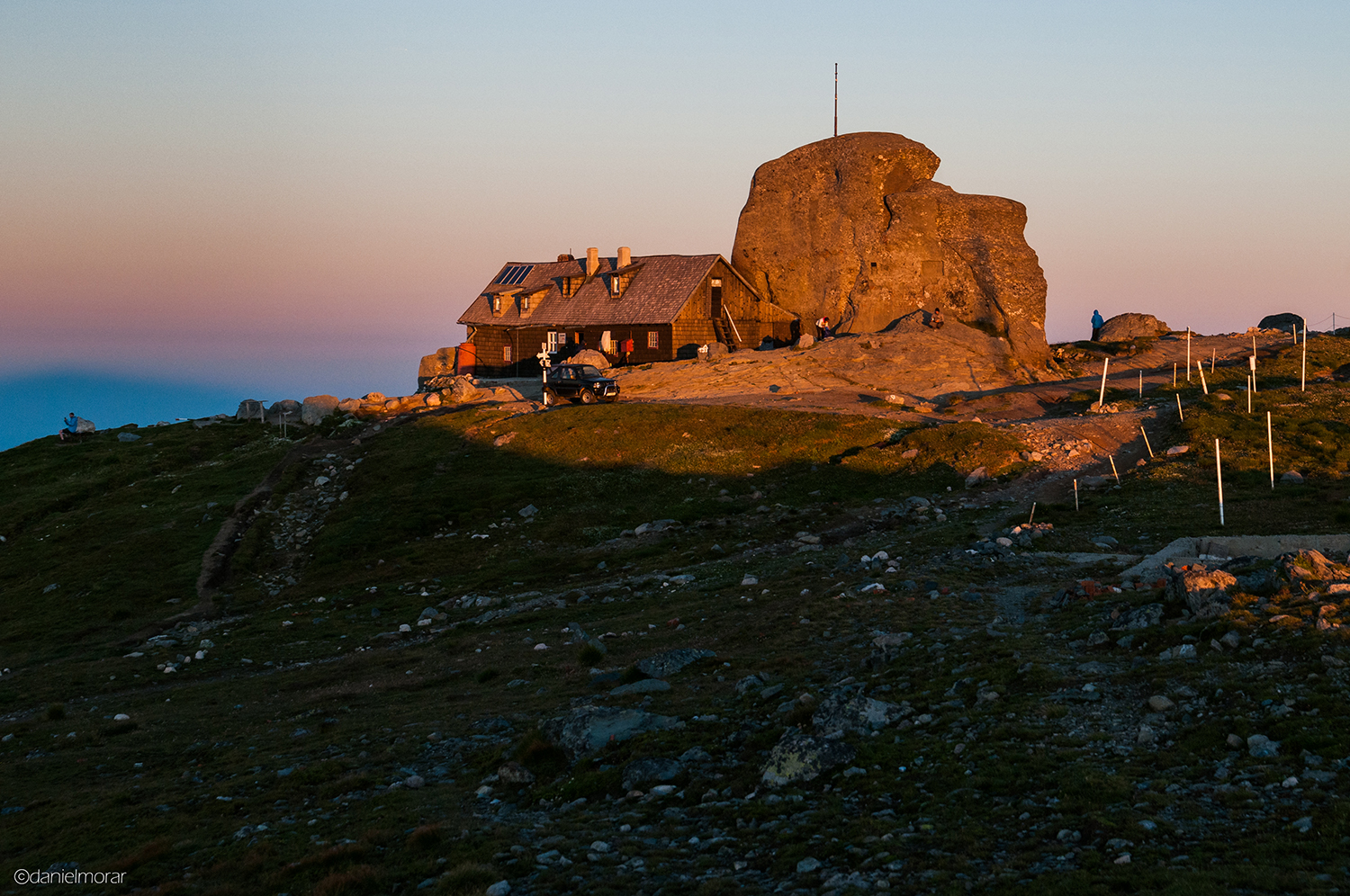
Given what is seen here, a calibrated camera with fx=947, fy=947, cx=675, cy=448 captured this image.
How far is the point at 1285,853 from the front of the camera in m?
9.38

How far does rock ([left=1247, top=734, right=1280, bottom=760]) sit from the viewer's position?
11.6 meters

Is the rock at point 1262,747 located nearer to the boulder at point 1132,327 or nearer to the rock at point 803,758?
the rock at point 803,758

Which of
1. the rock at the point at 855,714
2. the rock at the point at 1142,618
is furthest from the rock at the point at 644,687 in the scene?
the rock at the point at 1142,618

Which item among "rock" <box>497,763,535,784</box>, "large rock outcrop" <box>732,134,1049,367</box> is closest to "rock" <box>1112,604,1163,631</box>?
"rock" <box>497,763,535,784</box>

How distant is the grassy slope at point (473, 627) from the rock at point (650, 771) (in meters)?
0.37

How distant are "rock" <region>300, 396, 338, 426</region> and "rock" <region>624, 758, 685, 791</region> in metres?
61.2

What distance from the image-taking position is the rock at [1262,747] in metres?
11.6

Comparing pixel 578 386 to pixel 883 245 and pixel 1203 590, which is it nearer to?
pixel 883 245

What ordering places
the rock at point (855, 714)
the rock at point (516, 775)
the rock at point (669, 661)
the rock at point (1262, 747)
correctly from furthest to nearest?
1. the rock at point (669, 661)
2. the rock at point (516, 775)
3. the rock at point (855, 714)
4. the rock at point (1262, 747)

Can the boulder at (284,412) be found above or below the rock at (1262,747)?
above

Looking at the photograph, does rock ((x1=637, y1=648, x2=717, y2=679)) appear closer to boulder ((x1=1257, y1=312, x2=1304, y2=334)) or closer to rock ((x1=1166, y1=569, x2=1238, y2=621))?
rock ((x1=1166, y1=569, x2=1238, y2=621))

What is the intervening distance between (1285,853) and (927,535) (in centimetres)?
2282

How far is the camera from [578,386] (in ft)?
206

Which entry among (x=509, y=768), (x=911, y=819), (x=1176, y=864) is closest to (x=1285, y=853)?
(x=1176, y=864)
